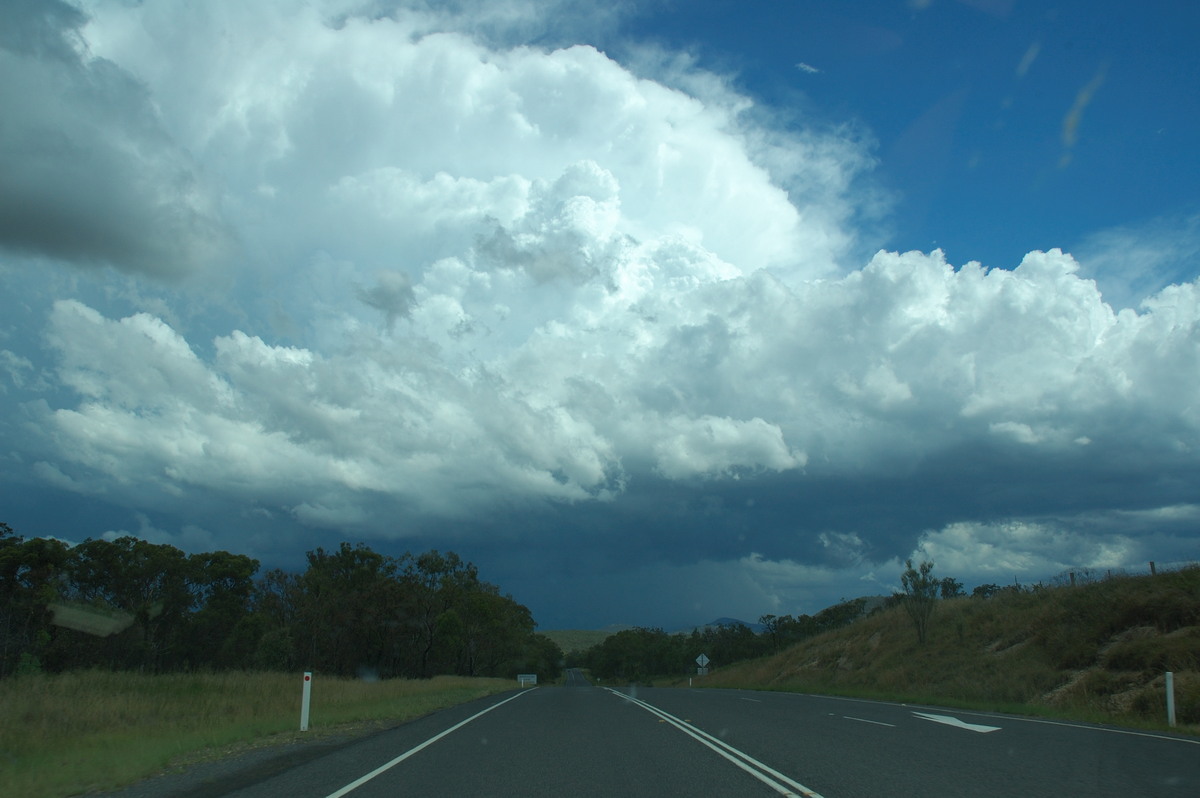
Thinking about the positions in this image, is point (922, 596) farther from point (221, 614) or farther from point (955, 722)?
point (221, 614)

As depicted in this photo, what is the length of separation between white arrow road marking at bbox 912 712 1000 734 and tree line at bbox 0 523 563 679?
31013mm

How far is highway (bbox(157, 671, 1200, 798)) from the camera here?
8.73 m

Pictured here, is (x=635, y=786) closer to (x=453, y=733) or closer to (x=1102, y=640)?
(x=453, y=733)

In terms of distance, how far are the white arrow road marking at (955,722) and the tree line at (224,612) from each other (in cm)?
3101

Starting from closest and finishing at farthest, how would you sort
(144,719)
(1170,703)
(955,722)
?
(1170,703)
(955,722)
(144,719)

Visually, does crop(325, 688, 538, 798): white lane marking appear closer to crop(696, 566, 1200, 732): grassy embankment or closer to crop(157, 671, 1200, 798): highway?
crop(157, 671, 1200, 798): highway

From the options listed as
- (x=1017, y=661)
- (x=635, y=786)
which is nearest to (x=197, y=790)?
(x=635, y=786)

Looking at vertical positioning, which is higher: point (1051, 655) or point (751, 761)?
point (751, 761)

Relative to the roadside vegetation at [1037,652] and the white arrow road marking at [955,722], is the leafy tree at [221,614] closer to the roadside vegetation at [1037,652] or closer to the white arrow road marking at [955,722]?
the roadside vegetation at [1037,652]

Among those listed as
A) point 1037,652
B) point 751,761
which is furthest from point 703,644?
point 751,761

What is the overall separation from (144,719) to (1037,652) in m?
30.7

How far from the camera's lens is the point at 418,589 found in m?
72.1

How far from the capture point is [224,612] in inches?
2484

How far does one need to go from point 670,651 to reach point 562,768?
5014 inches
